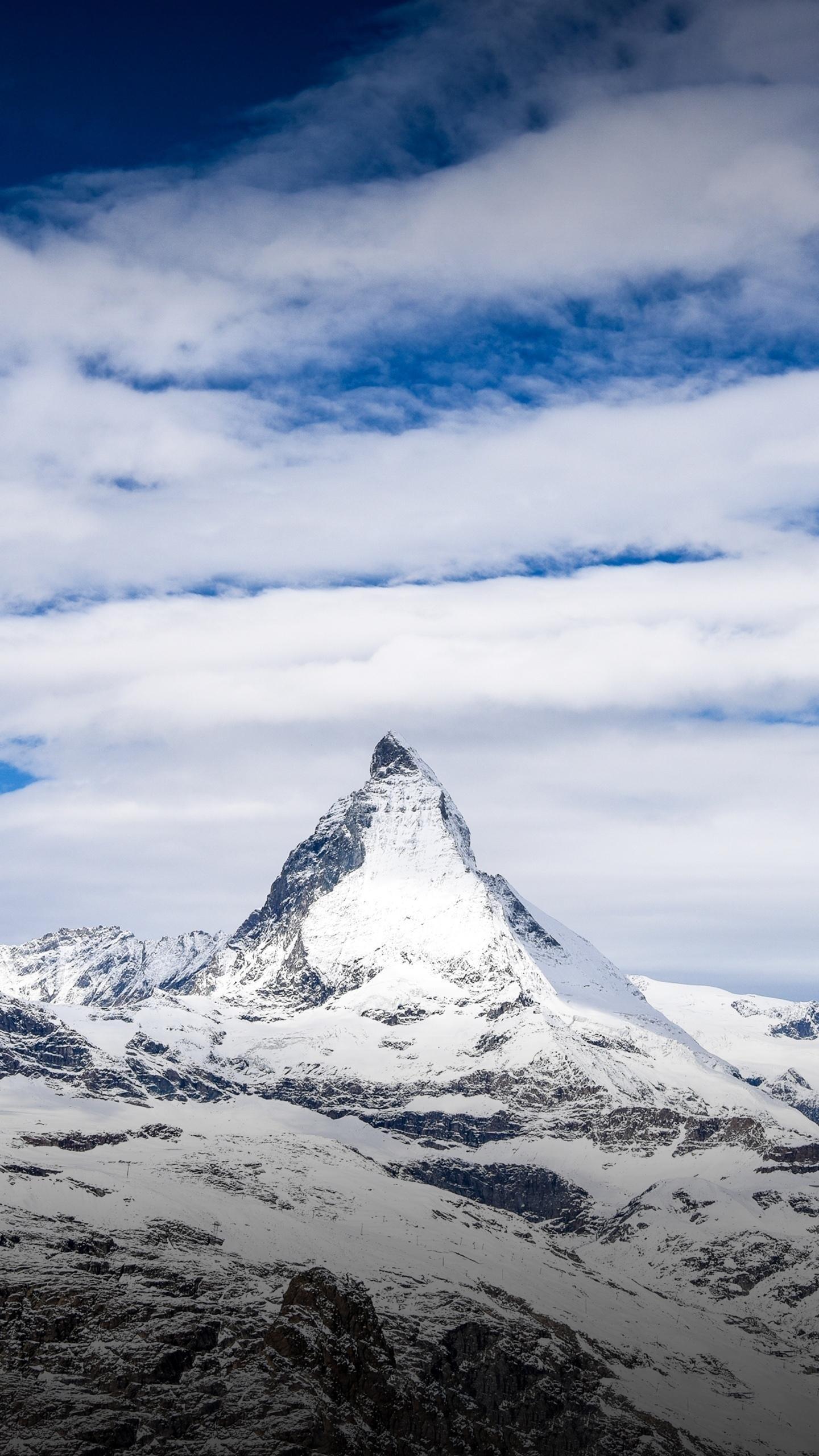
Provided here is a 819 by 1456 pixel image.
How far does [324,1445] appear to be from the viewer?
618 feet

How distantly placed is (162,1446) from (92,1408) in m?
12.8

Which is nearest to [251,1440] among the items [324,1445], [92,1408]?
[324,1445]

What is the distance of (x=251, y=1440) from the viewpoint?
189500 millimetres

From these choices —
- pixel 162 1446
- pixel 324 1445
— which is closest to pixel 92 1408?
pixel 162 1446

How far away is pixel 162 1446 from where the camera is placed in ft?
627

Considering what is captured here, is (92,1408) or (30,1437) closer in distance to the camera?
(30,1437)

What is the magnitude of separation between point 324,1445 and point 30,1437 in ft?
114

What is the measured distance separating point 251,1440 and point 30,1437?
26.3 metres

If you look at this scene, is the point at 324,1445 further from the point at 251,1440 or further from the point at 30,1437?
the point at 30,1437

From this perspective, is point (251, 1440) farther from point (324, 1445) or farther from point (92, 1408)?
point (92, 1408)

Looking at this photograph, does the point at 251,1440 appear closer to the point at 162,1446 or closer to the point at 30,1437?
the point at 162,1446

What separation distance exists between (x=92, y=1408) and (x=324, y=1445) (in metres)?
32.0

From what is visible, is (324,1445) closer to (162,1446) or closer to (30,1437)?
(162,1446)

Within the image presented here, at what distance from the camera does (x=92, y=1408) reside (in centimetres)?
19900
